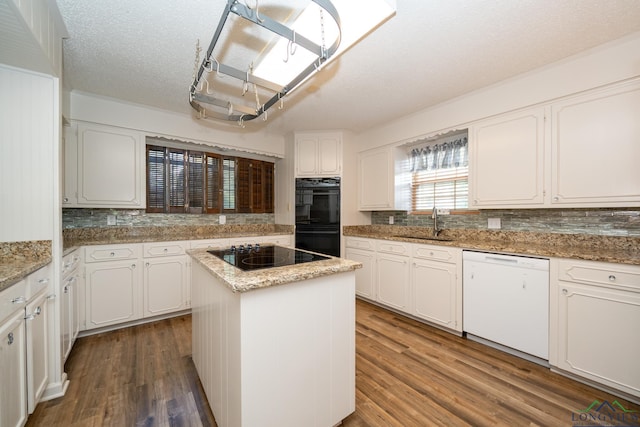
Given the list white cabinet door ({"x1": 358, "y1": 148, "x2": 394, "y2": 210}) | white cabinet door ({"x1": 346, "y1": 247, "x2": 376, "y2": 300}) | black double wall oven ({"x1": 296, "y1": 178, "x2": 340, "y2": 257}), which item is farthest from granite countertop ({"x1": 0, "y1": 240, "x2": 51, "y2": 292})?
white cabinet door ({"x1": 358, "y1": 148, "x2": 394, "y2": 210})

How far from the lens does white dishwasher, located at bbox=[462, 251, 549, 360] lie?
1978 millimetres

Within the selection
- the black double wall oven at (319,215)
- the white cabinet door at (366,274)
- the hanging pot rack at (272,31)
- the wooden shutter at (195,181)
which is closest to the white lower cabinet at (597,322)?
the white cabinet door at (366,274)

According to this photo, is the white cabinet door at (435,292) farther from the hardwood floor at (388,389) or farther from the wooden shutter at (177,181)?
the wooden shutter at (177,181)

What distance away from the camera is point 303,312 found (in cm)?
126

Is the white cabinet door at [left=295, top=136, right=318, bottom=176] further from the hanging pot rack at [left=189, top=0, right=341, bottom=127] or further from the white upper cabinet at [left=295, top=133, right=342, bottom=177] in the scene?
the hanging pot rack at [left=189, top=0, right=341, bottom=127]

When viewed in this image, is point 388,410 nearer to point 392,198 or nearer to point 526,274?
point 526,274

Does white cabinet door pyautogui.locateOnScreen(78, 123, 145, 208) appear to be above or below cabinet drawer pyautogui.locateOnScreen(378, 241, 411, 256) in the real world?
above

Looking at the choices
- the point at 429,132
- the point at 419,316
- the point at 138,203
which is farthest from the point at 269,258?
the point at 429,132

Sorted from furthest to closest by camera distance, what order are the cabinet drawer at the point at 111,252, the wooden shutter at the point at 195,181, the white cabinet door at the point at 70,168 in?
the wooden shutter at the point at 195,181
the white cabinet door at the point at 70,168
the cabinet drawer at the point at 111,252

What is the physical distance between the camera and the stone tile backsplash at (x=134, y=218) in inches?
112

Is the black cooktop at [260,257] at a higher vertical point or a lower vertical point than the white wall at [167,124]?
lower

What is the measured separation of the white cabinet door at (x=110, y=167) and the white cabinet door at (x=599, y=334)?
4090 mm

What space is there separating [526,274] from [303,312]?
190 cm

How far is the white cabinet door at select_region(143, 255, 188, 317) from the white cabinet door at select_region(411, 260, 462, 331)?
2.63m
